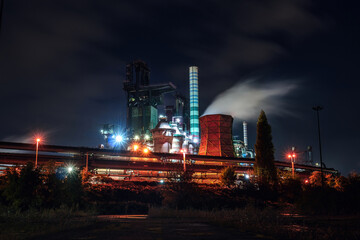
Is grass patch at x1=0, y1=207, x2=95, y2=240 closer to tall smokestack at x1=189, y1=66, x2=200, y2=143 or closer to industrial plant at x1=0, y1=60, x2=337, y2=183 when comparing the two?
industrial plant at x1=0, y1=60, x2=337, y2=183

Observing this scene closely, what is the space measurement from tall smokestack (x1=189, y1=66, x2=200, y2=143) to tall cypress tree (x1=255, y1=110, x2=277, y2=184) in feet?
194

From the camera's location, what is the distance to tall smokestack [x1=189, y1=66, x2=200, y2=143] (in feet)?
347

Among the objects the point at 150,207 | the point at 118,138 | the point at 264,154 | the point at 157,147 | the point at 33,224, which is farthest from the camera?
the point at 118,138

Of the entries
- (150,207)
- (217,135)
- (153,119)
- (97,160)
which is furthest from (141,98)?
(150,207)

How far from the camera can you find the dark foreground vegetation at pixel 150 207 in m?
15.7

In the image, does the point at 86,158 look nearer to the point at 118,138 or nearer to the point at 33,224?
the point at 33,224

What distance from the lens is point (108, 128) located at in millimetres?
111125

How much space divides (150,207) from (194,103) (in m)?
78.7

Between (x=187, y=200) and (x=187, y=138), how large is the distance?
76.4m

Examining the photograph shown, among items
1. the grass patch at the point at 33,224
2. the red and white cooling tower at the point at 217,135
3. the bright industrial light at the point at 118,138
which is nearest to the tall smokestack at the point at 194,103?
the bright industrial light at the point at 118,138

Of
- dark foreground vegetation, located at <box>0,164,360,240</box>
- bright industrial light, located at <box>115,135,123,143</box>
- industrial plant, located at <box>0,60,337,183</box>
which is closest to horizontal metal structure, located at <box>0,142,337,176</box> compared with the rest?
industrial plant, located at <box>0,60,337,183</box>

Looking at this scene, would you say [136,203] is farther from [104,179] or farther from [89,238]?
[89,238]

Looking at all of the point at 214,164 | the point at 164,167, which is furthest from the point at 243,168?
the point at 164,167

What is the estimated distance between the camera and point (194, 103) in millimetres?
105562
